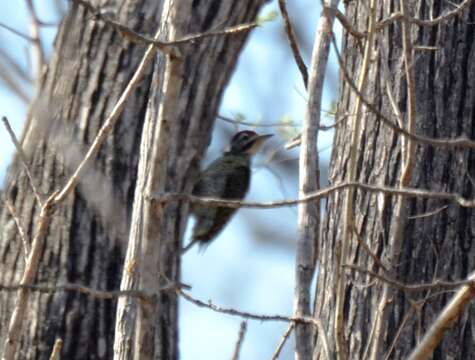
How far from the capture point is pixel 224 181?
568 cm

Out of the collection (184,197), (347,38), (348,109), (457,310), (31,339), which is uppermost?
(347,38)

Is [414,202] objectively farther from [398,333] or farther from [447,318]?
[447,318]

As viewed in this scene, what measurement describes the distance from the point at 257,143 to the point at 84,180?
4.97 ft

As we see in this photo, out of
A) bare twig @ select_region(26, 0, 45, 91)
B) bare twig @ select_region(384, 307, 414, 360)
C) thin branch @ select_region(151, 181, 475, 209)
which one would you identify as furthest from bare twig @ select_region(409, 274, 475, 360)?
bare twig @ select_region(26, 0, 45, 91)

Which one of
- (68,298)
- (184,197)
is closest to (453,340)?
(184,197)

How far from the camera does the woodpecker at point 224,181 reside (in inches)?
217

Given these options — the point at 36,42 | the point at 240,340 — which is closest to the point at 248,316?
the point at 240,340

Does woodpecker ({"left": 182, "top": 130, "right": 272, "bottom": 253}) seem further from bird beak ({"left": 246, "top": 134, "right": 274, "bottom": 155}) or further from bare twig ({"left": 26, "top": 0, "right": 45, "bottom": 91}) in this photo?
bare twig ({"left": 26, "top": 0, "right": 45, "bottom": 91})

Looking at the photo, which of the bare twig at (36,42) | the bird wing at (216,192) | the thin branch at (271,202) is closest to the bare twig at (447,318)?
the thin branch at (271,202)

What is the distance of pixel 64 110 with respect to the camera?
14.8 feet

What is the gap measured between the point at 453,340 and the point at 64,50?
2170 millimetres

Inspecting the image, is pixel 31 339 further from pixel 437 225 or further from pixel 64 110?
pixel 437 225

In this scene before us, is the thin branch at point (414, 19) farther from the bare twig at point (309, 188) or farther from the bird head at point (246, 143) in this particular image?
the bird head at point (246, 143)

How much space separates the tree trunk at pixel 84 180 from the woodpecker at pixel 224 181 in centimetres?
79
